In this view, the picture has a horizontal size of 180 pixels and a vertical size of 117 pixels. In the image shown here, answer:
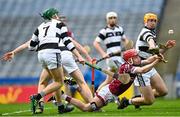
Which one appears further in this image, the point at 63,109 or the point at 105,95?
the point at 63,109

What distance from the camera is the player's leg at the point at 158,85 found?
1497 cm

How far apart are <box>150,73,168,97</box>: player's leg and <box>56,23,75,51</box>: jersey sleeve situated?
6.29 feet

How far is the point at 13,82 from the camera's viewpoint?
1048 inches

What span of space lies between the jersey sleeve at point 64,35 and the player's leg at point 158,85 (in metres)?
1.92

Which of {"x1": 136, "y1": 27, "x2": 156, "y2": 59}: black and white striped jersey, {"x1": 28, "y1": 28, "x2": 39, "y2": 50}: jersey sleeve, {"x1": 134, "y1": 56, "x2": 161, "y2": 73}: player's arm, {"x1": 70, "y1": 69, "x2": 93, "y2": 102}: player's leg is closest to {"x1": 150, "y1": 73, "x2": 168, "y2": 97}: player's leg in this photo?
{"x1": 136, "y1": 27, "x2": 156, "y2": 59}: black and white striped jersey

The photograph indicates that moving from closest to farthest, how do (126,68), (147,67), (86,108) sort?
(147,67) → (126,68) → (86,108)

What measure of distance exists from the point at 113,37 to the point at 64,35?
5.43 metres

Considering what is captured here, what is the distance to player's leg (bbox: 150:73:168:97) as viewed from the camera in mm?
14966

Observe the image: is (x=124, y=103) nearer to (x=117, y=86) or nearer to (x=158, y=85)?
(x=158, y=85)

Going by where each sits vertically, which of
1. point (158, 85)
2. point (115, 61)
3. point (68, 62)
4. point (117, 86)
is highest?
point (115, 61)

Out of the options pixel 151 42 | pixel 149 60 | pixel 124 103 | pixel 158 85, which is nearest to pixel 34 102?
pixel 124 103

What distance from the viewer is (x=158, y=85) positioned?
15109 mm

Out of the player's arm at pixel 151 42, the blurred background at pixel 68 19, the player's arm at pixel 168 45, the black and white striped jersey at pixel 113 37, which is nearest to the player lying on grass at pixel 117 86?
the player's arm at pixel 151 42

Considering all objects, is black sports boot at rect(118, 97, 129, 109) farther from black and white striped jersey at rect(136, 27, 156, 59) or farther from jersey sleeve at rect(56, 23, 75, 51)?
jersey sleeve at rect(56, 23, 75, 51)
